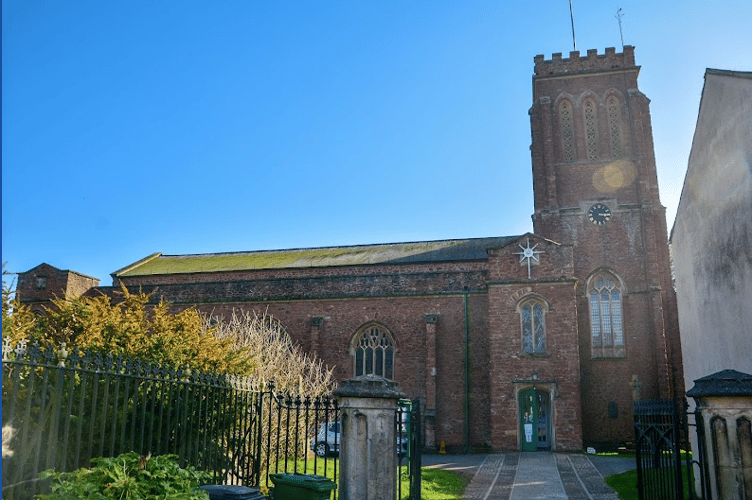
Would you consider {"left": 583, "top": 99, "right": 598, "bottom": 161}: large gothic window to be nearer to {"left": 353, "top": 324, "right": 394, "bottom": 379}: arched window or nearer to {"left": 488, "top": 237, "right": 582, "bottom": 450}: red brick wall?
{"left": 488, "top": 237, "right": 582, "bottom": 450}: red brick wall

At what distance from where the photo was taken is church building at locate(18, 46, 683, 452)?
75.1 ft

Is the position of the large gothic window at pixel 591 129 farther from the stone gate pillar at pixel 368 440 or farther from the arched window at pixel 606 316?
the stone gate pillar at pixel 368 440

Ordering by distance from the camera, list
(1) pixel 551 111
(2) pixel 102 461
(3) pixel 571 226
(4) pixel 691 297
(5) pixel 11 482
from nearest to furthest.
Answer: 1. (2) pixel 102 461
2. (5) pixel 11 482
3. (4) pixel 691 297
4. (3) pixel 571 226
5. (1) pixel 551 111

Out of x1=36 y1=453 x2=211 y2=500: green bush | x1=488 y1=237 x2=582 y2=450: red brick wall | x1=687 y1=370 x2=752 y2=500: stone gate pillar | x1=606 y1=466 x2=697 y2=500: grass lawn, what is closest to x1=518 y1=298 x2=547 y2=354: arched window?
x1=488 y1=237 x2=582 y2=450: red brick wall

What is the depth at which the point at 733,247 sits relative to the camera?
9.83 m

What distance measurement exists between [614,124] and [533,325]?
38.1 feet

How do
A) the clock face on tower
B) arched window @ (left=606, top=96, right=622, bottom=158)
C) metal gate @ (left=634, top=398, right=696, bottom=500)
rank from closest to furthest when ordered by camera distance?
metal gate @ (left=634, top=398, right=696, bottom=500), the clock face on tower, arched window @ (left=606, top=96, right=622, bottom=158)

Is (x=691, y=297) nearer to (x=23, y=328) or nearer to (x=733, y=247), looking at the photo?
(x=733, y=247)

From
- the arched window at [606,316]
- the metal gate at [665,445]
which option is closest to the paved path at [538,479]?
the metal gate at [665,445]

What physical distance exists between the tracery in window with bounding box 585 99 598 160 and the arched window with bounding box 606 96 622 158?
664mm

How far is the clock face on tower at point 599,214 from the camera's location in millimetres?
27094

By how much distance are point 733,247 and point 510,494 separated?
689 centimetres

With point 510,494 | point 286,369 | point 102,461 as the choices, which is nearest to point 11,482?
point 102,461

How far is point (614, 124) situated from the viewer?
28.8 metres
